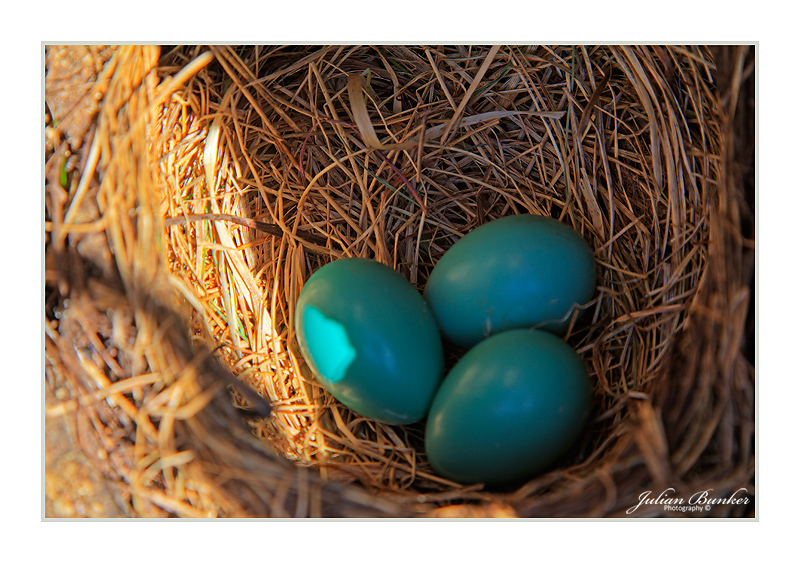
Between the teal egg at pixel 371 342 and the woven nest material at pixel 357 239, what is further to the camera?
the teal egg at pixel 371 342

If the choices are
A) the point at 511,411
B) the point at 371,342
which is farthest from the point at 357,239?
the point at 511,411

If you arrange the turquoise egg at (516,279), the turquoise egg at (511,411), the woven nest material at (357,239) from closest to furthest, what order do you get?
the woven nest material at (357,239) < the turquoise egg at (511,411) < the turquoise egg at (516,279)

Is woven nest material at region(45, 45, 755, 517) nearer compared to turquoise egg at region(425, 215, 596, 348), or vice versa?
woven nest material at region(45, 45, 755, 517)

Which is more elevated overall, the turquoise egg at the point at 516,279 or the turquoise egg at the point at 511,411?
the turquoise egg at the point at 516,279

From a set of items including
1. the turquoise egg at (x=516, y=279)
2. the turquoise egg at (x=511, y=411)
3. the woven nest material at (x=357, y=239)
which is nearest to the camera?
the woven nest material at (x=357, y=239)

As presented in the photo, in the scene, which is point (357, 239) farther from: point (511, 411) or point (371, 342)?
point (511, 411)

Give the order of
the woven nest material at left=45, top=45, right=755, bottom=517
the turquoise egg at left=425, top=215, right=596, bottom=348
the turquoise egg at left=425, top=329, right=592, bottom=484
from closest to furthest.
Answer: the woven nest material at left=45, top=45, right=755, bottom=517, the turquoise egg at left=425, top=329, right=592, bottom=484, the turquoise egg at left=425, top=215, right=596, bottom=348
